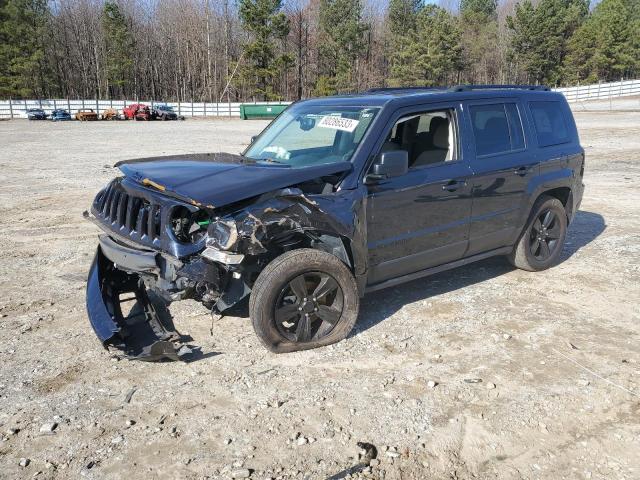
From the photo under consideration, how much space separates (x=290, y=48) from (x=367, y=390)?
80.7 m

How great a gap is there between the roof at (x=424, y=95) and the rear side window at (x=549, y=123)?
0.17 meters

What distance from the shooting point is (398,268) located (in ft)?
14.8

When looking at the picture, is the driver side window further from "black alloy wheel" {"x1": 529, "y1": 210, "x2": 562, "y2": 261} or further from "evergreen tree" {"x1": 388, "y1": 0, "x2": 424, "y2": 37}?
"evergreen tree" {"x1": 388, "y1": 0, "x2": 424, "y2": 37}

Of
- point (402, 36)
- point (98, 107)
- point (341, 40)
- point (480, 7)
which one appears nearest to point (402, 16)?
point (402, 36)

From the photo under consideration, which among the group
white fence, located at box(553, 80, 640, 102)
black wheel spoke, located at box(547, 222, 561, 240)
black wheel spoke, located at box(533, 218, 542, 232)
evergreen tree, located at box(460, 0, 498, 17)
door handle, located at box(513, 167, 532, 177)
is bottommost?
black wheel spoke, located at box(547, 222, 561, 240)

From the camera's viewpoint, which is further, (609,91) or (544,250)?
(609,91)

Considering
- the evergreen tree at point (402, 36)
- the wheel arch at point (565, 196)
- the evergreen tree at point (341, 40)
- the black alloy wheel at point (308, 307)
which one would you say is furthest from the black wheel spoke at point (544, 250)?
the evergreen tree at point (402, 36)

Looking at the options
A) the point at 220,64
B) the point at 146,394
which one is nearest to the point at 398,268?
the point at 146,394

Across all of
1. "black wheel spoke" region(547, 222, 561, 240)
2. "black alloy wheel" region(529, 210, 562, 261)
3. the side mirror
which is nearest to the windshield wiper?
the side mirror

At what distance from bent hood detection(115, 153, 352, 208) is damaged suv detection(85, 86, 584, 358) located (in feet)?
0.05

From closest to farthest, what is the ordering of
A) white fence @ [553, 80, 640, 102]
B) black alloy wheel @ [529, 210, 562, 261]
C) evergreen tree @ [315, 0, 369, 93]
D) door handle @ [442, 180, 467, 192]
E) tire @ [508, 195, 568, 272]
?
door handle @ [442, 180, 467, 192] → tire @ [508, 195, 568, 272] → black alloy wheel @ [529, 210, 562, 261] → white fence @ [553, 80, 640, 102] → evergreen tree @ [315, 0, 369, 93]

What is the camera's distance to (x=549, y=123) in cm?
570

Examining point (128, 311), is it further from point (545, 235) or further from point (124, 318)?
point (545, 235)

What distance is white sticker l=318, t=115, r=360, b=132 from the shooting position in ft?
14.6
